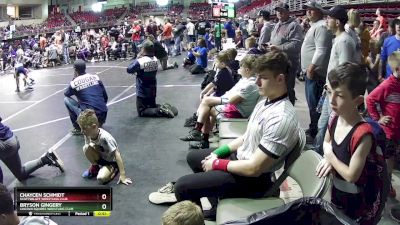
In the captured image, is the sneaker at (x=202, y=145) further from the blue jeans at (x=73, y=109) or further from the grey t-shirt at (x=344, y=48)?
the blue jeans at (x=73, y=109)

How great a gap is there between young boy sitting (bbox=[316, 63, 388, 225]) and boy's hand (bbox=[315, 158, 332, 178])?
24 mm

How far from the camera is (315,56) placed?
16.3 feet

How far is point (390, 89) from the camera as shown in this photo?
11.8ft

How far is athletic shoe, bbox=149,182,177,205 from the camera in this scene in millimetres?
3926

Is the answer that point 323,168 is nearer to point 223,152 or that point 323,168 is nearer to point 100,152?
point 223,152

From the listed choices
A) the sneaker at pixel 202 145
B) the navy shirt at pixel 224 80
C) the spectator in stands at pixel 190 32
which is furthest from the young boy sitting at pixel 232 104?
the spectator in stands at pixel 190 32

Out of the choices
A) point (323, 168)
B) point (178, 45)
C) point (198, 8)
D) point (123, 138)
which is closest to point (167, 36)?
point (178, 45)

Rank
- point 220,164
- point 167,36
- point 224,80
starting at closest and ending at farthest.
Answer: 1. point 220,164
2. point 224,80
3. point 167,36

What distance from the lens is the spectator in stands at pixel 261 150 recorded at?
2.55m

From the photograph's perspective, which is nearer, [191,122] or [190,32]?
[191,122]

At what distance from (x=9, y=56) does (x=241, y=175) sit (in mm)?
19757

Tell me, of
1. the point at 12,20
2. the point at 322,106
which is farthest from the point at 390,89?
the point at 12,20
